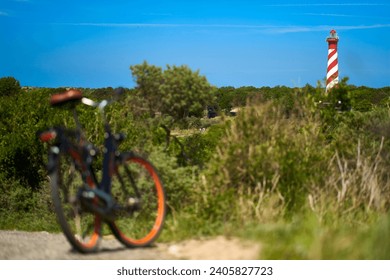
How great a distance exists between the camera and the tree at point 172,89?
9492 millimetres

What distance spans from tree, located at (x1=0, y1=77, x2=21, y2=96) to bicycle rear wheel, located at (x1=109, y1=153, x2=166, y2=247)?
7288cm

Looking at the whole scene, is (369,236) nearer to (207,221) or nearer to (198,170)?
(207,221)

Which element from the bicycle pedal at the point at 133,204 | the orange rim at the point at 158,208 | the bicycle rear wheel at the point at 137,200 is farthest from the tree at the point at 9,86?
the bicycle pedal at the point at 133,204

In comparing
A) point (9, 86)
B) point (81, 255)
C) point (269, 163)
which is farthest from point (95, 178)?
point (9, 86)

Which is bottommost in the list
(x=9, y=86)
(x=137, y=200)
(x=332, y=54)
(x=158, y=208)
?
(x=158, y=208)

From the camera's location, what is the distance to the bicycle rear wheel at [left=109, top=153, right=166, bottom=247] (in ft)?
22.4

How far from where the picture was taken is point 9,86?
8031 centimetres

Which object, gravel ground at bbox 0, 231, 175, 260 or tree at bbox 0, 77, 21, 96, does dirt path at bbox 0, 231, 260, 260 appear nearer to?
gravel ground at bbox 0, 231, 175, 260

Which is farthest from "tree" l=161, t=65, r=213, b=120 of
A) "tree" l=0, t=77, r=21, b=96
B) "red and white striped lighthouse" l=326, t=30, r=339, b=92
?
"tree" l=0, t=77, r=21, b=96

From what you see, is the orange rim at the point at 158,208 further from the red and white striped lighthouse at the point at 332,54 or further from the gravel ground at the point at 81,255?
the red and white striped lighthouse at the point at 332,54

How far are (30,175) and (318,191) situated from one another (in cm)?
2399

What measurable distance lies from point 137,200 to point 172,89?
317 centimetres

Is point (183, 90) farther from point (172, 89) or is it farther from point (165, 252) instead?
point (165, 252)

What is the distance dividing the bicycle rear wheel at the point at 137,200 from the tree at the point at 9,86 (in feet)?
239
